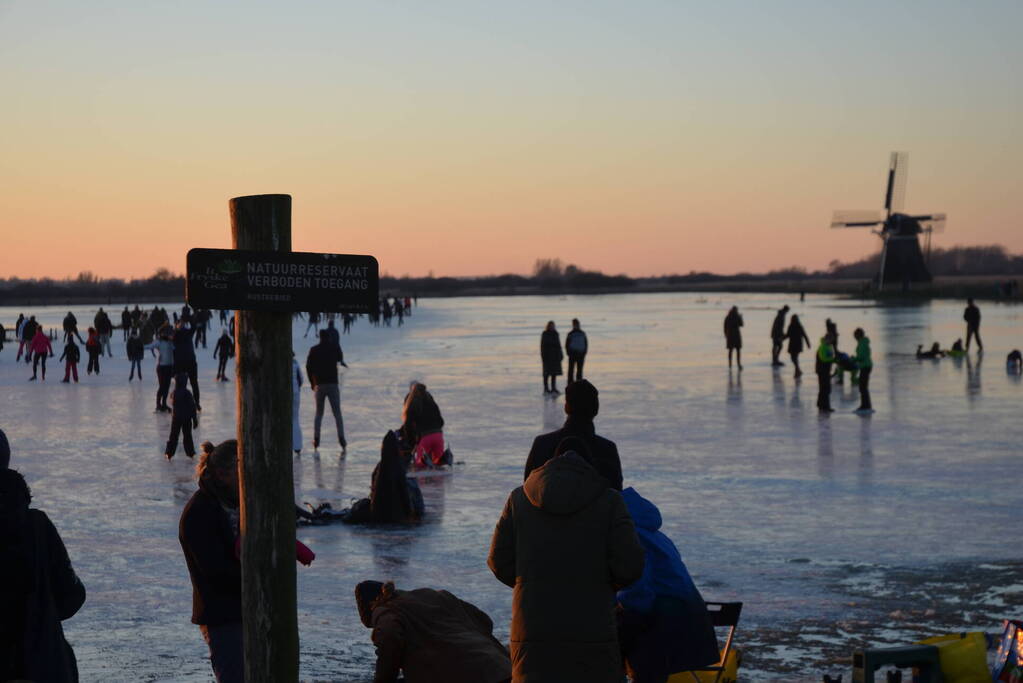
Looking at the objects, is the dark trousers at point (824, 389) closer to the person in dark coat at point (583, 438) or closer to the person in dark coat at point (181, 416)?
the person in dark coat at point (181, 416)

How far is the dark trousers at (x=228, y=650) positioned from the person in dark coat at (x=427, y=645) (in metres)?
0.53

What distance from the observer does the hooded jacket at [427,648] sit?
4.98m

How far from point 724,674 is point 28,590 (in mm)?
3474

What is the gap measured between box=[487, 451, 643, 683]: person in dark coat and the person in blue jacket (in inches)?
25.9

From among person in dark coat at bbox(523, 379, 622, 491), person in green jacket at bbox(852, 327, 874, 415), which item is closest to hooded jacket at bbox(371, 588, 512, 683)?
person in dark coat at bbox(523, 379, 622, 491)

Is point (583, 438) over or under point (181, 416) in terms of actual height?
over

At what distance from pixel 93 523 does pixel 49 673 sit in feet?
22.8

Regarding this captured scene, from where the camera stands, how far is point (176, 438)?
15383 millimetres

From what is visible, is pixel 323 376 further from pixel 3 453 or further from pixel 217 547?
pixel 3 453

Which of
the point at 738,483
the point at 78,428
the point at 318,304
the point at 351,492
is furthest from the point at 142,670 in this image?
the point at 78,428

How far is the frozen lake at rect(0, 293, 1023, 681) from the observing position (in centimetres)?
770

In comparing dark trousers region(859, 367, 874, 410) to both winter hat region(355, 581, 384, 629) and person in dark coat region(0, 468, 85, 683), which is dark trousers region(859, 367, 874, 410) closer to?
winter hat region(355, 581, 384, 629)

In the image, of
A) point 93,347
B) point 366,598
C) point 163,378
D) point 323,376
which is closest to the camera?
point 366,598

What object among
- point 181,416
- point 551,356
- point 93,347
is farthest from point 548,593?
point 93,347
